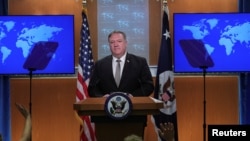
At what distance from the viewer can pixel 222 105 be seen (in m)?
7.27

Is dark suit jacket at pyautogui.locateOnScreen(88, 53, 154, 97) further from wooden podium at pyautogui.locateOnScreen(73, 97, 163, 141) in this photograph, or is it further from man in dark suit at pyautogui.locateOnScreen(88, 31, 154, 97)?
wooden podium at pyautogui.locateOnScreen(73, 97, 163, 141)

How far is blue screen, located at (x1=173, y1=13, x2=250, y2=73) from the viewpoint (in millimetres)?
6895

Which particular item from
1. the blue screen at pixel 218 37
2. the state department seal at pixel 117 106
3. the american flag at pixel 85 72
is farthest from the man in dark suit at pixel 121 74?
the blue screen at pixel 218 37

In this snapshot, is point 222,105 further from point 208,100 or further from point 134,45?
point 134,45

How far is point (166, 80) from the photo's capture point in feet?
22.0

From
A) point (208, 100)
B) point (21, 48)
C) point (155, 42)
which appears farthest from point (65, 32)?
point (208, 100)

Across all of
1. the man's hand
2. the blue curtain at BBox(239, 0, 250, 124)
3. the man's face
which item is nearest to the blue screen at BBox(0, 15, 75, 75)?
the man's face

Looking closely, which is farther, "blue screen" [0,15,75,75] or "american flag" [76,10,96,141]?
"blue screen" [0,15,75,75]

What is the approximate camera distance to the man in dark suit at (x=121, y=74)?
468 centimetres

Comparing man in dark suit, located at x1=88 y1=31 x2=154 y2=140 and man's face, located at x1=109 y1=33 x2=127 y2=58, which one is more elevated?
man's face, located at x1=109 y1=33 x2=127 y2=58

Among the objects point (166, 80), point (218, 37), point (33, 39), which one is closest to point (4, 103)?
point (33, 39)

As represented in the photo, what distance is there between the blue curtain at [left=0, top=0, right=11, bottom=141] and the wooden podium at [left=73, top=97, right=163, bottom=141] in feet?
12.3

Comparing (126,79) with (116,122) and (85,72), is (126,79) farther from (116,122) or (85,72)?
(85,72)

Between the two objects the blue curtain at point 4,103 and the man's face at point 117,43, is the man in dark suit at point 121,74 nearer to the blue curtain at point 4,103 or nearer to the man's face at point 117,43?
the man's face at point 117,43
